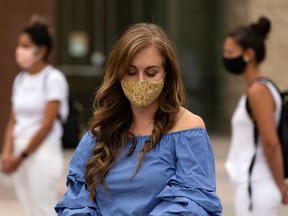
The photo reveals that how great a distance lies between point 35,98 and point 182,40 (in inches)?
482

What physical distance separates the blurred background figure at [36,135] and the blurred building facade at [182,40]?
37.1ft

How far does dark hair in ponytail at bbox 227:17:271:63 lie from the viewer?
6371 millimetres

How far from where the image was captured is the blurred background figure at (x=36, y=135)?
23.3ft

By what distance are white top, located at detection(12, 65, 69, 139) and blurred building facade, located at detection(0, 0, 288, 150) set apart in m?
11.4

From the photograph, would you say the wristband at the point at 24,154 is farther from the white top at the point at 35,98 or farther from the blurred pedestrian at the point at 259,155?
the blurred pedestrian at the point at 259,155

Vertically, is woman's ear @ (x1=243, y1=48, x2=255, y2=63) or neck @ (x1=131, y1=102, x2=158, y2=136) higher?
neck @ (x1=131, y1=102, x2=158, y2=136)

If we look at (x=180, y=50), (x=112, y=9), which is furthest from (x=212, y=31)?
(x=112, y=9)

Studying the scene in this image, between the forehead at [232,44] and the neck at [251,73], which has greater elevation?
the forehead at [232,44]

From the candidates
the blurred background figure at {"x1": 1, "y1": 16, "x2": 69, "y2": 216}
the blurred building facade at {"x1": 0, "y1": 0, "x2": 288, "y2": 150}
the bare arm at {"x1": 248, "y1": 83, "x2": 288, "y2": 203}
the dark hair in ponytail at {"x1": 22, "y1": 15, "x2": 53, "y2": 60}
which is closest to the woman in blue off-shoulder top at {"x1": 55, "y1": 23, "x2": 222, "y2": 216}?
the bare arm at {"x1": 248, "y1": 83, "x2": 288, "y2": 203}

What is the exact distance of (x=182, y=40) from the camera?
19.3m

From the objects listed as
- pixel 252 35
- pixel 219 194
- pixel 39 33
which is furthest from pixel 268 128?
pixel 219 194

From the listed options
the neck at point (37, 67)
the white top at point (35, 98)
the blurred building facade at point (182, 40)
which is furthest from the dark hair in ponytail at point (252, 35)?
the blurred building facade at point (182, 40)

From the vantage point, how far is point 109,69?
375cm

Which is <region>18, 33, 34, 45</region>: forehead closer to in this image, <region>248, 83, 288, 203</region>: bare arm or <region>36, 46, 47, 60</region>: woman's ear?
<region>36, 46, 47, 60</region>: woman's ear
